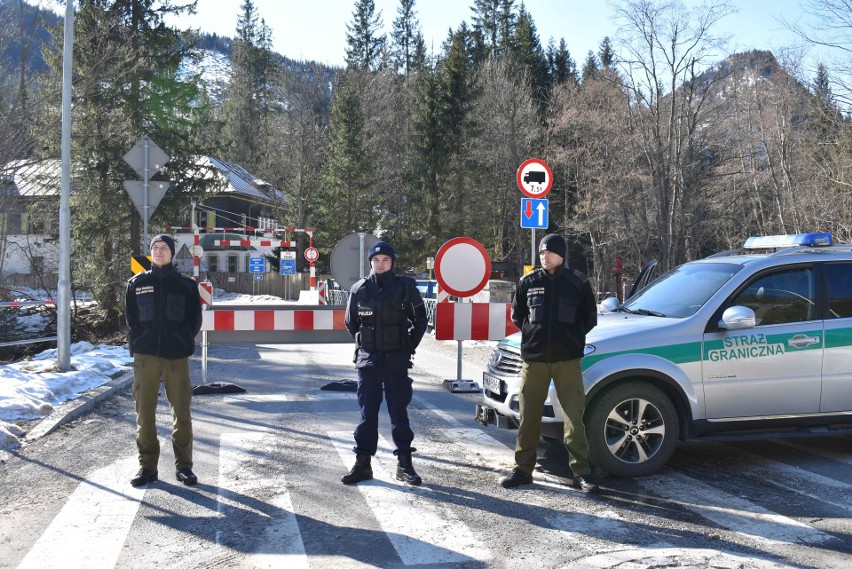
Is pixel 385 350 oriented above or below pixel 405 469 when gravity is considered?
above

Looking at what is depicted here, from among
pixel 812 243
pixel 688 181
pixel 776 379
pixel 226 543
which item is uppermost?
pixel 688 181

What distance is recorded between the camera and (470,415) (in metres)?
8.99

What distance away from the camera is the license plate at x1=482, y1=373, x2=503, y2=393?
673 centimetres

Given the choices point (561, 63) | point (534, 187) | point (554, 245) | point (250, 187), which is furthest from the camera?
point (250, 187)

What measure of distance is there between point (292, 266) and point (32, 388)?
32.9 metres

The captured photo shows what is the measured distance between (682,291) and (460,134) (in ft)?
148

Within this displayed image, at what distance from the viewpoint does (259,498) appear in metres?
5.64

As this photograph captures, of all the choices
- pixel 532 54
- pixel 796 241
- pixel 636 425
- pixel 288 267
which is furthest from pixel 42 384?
pixel 532 54

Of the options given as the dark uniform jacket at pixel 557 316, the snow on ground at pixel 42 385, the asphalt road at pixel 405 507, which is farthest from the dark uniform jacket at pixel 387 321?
the snow on ground at pixel 42 385

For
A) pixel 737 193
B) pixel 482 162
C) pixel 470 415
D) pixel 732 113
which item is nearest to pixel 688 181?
pixel 732 113

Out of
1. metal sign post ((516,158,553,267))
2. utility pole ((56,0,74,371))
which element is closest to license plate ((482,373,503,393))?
metal sign post ((516,158,553,267))

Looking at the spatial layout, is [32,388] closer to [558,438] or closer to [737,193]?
[558,438]

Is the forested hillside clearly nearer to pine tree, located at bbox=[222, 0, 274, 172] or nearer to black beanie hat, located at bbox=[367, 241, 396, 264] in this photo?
pine tree, located at bbox=[222, 0, 274, 172]

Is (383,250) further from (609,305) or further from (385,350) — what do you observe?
(609,305)
